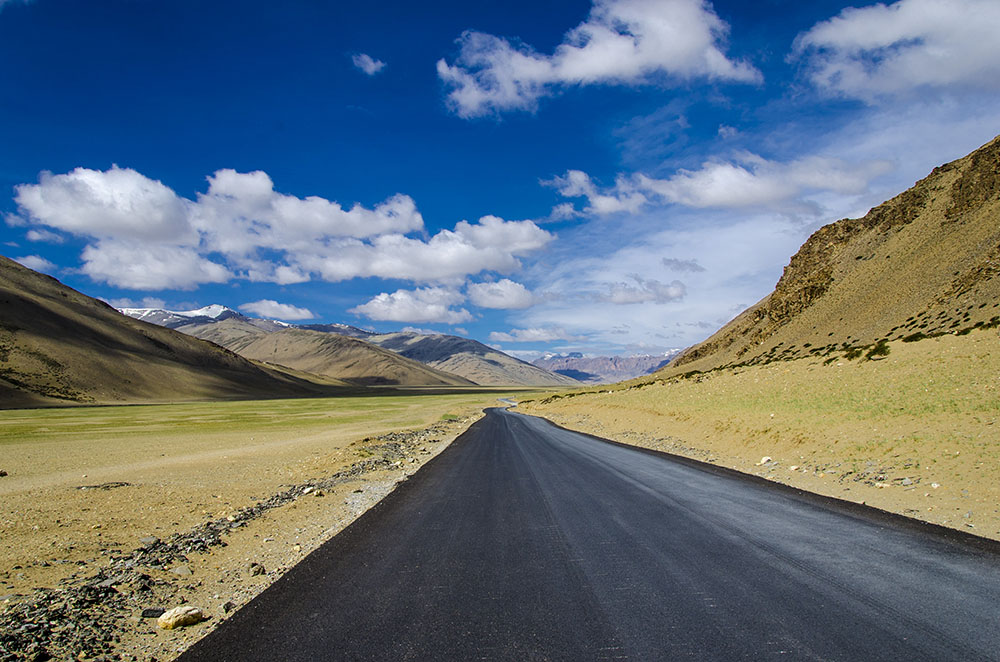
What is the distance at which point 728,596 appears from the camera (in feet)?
19.4

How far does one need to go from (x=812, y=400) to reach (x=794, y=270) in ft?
250

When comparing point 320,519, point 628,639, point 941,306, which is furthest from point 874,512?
point 941,306

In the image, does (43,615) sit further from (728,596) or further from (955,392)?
(955,392)

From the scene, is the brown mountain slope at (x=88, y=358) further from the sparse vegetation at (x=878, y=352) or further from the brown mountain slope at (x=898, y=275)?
the brown mountain slope at (x=898, y=275)

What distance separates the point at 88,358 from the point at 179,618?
6527 inches

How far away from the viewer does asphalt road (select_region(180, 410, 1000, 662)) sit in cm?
484

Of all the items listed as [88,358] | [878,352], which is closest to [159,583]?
[878,352]

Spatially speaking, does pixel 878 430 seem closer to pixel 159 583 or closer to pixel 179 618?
pixel 179 618

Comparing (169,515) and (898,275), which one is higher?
(898,275)

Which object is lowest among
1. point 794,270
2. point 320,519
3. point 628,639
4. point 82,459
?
point 82,459

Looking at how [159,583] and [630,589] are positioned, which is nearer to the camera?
[630,589]

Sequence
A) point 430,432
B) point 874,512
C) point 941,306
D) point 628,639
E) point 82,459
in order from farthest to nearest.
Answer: point 941,306
point 430,432
point 82,459
point 874,512
point 628,639

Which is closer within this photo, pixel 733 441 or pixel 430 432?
pixel 733 441

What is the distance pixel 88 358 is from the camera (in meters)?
135
